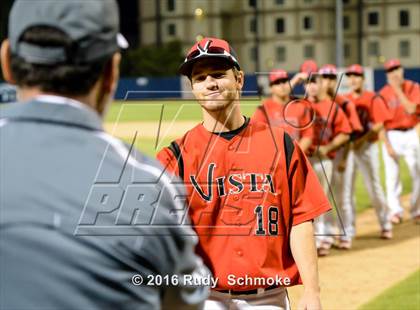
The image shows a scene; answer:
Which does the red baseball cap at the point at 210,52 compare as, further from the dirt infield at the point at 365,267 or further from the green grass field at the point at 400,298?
the green grass field at the point at 400,298

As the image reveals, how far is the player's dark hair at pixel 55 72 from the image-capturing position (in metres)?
2.06

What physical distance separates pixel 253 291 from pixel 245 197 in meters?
0.48

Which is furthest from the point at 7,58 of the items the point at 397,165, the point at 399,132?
the point at 397,165

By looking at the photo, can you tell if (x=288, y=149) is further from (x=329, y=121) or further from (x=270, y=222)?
(x=329, y=121)

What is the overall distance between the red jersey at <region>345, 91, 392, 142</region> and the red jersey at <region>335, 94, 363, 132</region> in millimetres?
798

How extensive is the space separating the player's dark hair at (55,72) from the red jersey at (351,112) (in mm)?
10079

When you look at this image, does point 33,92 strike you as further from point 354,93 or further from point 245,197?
point 354,93

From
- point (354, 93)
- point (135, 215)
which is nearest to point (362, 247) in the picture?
point (354, 93)

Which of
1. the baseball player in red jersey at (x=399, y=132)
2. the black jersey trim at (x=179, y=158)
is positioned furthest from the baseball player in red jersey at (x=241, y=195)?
the baseball player in red jersey at (x=399, y=132)

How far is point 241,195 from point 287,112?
6.64 metres

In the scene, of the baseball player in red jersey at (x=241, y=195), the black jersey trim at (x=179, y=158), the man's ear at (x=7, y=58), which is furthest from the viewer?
the black jersey trim at (x=179, y=158)

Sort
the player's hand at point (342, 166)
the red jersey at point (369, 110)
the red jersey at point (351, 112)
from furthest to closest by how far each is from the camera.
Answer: the red jersey at point (369, 110)
the player's hand at point (342, 166)
the red jersey at point (351, 112)

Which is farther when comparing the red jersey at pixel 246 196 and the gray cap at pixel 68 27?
the red jersey at pixel 246 196

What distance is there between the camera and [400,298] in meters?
9.17
